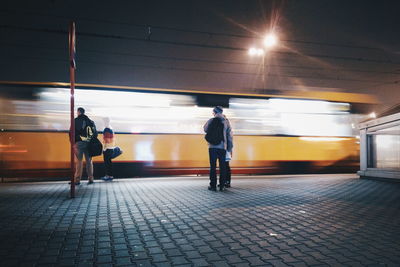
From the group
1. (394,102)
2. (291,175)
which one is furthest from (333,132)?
(394,102)

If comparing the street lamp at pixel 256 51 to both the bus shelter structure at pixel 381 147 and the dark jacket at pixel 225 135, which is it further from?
the dark jacket at pixel 225 135

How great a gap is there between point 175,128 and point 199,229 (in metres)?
5.69

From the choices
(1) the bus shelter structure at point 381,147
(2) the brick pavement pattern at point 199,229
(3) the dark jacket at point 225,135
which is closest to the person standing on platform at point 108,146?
(2) the brick pavement pattern at point 199,229

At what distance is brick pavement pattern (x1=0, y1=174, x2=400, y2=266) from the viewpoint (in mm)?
2781

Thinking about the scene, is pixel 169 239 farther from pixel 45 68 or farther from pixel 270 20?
pixel 45 68

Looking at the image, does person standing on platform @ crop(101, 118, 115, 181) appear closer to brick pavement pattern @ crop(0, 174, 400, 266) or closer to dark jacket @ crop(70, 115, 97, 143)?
dark jacket @ crop(70, 115, 97, 143)

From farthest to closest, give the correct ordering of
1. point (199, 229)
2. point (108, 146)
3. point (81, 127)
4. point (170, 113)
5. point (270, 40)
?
point (270, 40) < point (170, 113) < point (108, 146) < point (81, 127) < point (199, 229)

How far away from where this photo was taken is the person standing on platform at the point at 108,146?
8273 mm

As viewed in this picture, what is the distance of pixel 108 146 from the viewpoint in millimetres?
8289

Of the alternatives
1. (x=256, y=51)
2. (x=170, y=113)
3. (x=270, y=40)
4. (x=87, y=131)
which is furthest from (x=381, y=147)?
(x=87, y=131)

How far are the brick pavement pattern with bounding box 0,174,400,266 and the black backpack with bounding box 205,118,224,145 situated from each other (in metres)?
→ 1.14

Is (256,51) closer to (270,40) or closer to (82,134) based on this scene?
(270,40)

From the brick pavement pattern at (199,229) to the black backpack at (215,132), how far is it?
45.0 inches

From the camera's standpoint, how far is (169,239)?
11.0 ft
